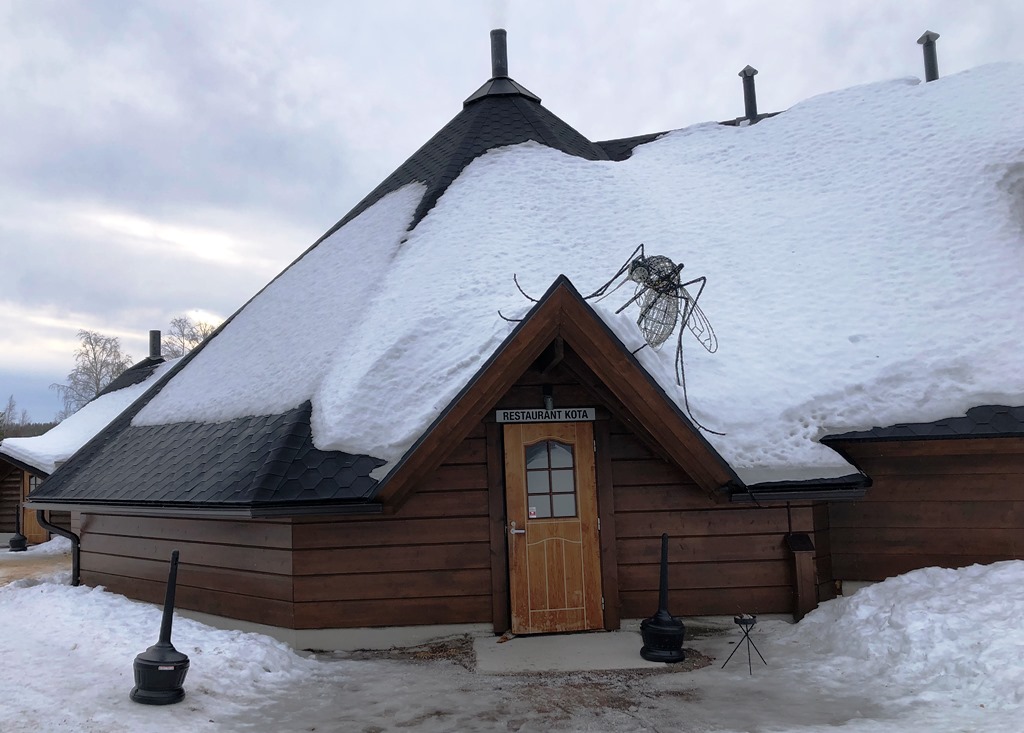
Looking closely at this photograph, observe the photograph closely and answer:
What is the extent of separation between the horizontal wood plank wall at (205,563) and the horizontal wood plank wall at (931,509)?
5.61m

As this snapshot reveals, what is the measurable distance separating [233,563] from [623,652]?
12.6 ft

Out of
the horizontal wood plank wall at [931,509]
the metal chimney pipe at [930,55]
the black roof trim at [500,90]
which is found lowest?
the horizontal wood plank wall at [931,509]

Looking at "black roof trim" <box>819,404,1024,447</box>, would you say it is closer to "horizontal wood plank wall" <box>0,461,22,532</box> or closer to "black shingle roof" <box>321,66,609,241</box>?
"black shingle roof" <box>321,66,609,241</box>

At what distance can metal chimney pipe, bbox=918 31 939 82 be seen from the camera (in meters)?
13.5

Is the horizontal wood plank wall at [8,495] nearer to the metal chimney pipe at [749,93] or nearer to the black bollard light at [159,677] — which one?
the black bollard light at [159,677]

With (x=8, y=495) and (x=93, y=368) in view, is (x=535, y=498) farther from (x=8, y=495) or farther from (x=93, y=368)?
(x=93, y=368)

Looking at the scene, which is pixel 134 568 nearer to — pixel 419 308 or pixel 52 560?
pixel 419 308

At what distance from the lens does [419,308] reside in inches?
323

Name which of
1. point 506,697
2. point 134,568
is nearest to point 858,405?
point 506,697

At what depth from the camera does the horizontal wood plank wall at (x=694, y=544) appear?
709 centimetres

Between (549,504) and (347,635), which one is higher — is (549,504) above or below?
above

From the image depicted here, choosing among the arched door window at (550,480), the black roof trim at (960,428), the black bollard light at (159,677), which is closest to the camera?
the black bollard light at (159,677)

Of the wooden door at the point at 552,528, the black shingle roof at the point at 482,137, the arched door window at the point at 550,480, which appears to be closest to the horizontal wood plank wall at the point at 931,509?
the wooden door at the point at 552,528

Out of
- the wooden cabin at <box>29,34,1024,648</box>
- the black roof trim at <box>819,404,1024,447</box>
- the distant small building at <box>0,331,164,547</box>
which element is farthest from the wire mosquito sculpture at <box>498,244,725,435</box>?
the distant small building at <box>0,331,164,547</box>
